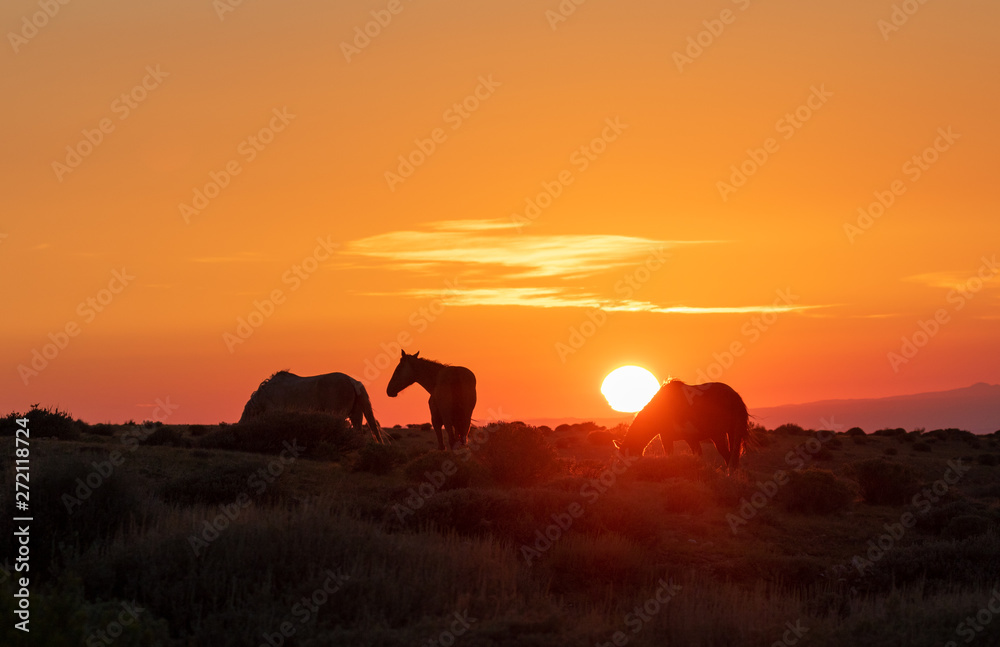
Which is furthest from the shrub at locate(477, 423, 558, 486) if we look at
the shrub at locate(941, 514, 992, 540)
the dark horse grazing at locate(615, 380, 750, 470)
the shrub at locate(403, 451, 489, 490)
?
the shrub at locate(941, 514, 992, 540)

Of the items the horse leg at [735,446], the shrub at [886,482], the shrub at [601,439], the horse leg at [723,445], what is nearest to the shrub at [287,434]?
the horse leg at [723,445]

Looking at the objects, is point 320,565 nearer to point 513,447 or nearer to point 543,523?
point 543,523

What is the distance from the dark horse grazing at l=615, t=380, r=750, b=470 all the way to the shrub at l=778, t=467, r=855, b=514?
7.87 feet

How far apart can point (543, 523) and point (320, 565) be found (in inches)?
191

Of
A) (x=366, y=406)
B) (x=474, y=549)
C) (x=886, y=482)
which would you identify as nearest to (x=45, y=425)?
(x=366, y=406)

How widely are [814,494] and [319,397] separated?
13.0m

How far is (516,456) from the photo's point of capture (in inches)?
752

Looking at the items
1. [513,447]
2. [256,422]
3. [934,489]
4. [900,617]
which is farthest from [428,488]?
[934,489]

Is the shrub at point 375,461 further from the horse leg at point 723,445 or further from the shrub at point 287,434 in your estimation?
the horse leg at point 723,445

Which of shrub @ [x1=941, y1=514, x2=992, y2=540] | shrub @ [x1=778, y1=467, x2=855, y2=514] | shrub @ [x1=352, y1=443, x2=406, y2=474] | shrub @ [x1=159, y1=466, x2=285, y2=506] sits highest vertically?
shrub @ [x1=352, y1=443, x2=406, y2=474]

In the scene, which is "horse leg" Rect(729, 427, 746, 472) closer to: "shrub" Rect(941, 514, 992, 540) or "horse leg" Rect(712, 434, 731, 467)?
"horse leg" Rect(712, 434, 731, 467)

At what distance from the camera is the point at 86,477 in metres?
12.1

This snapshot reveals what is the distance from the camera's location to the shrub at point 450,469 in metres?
17.3

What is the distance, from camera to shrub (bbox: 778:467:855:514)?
60.1 feet
